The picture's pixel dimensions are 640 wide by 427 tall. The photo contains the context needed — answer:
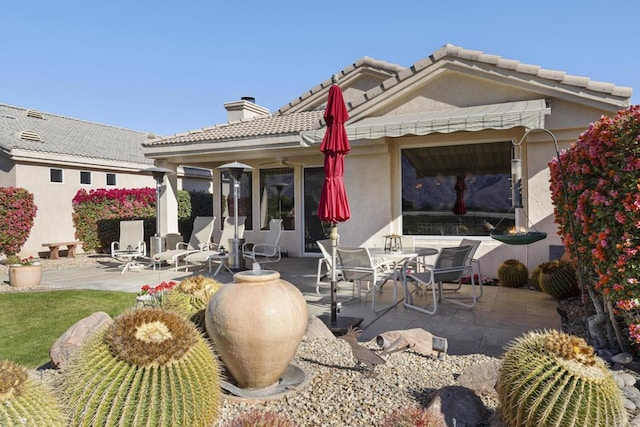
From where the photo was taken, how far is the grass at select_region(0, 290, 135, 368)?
6.37 metres

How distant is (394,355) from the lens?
5.43 metres

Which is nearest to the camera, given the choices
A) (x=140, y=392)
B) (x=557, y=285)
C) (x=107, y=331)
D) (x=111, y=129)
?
(x=140, y=392)

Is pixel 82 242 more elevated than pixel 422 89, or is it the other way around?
pixel 422 89

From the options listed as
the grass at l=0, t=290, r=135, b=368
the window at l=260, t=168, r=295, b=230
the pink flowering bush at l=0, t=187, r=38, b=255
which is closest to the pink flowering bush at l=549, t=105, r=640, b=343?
the grass at l=0, t=290, r=135, b=368

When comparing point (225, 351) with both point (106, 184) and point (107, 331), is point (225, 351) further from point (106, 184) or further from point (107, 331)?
point (106, 184)

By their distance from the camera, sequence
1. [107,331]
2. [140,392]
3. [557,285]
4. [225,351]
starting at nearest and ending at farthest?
[140,392]
[107,331]
[225,351]
[557,285]

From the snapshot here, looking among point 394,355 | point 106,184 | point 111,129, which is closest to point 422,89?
point 394,355

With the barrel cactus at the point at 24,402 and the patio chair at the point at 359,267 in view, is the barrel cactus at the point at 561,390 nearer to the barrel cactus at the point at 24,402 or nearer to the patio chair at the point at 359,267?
the barrel cactus at the point at 24,402

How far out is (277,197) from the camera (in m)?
17.9

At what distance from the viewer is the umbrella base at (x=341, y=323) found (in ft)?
22.1

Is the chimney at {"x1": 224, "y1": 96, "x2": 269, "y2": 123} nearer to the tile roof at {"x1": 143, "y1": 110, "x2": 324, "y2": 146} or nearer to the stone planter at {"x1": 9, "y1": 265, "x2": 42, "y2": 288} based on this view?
the tile roof at {"x1": 143, "y1": 110, "x2": 324, "y2": 146}

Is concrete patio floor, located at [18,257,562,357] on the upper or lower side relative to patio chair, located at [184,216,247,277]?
lower

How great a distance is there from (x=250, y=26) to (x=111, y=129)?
63.5ft

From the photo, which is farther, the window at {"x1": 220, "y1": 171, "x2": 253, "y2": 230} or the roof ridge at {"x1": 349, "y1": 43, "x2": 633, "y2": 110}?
the window at {"x1": 220, "y1": 171, "x2": 253, "y2": 230}
